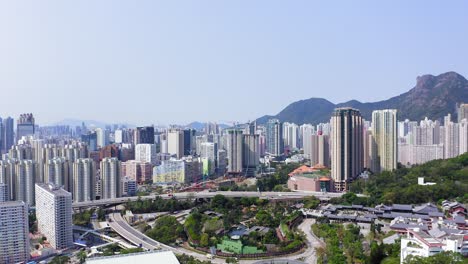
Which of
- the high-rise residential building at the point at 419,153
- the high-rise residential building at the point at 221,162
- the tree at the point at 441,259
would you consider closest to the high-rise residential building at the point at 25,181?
the high-rise residential building at the point at 221,162

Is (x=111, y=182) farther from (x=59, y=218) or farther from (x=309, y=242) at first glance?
(x=309, y=242)

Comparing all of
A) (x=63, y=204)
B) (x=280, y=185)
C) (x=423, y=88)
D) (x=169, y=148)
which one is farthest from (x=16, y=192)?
(x=423, y=88)

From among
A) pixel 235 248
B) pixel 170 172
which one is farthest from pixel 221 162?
pixel 235 248

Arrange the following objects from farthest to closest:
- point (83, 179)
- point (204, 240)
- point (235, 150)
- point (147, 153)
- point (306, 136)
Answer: point (306, 136)
point (147, 153)
point (235, 150)
point (83, 179)
point (204, 240)

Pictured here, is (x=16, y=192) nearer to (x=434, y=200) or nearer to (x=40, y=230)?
(x=40, y=230)

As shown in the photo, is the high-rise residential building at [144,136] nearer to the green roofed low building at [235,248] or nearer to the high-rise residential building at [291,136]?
the high-rise residential building at [291,136]

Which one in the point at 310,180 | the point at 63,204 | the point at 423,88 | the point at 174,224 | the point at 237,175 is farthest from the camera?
the point at 423,88

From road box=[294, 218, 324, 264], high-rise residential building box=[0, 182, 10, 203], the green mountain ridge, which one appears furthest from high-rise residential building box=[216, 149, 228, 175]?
the green mountain ridge
